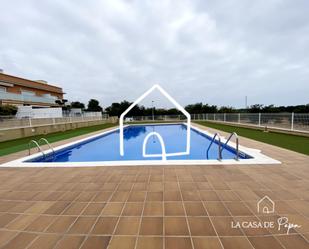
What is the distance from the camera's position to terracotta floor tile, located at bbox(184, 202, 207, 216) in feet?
6.64

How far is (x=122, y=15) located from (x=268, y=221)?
9763 millimetres

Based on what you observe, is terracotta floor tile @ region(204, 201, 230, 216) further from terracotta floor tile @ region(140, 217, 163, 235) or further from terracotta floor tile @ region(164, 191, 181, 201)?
terracotta floor tile @ region(140, 217, 163, 235)

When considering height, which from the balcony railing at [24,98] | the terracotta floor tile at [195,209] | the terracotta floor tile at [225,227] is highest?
the balcony railing at [24,98]

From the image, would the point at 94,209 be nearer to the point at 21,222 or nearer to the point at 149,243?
the point at 21,222

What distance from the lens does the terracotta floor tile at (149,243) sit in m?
1.52

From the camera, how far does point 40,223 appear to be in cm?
191

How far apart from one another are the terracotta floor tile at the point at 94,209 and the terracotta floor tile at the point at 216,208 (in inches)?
51.7

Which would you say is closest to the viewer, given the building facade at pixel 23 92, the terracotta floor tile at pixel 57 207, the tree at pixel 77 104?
the terracotta floor tile at pixel 57 207

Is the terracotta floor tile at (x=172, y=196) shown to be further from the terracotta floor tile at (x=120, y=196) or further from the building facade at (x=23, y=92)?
the building facade at (x=23, y=92)

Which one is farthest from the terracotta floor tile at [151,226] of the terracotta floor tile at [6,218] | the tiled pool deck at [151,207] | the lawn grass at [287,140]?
the lawn grass at [287,140]

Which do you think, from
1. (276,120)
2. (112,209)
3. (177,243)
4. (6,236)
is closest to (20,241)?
(6,236)

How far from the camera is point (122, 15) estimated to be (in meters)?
8.66

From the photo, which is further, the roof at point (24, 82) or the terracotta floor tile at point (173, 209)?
the roof at point (24, 82)

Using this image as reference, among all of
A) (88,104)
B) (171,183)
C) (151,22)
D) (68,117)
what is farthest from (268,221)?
(88,104)
